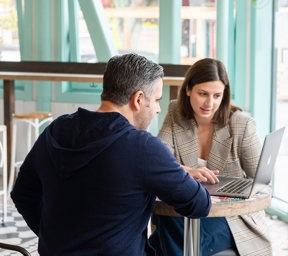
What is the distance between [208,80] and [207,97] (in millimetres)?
84

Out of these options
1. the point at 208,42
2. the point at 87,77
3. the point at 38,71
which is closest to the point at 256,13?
the point at 208,42

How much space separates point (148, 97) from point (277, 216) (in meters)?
3.44

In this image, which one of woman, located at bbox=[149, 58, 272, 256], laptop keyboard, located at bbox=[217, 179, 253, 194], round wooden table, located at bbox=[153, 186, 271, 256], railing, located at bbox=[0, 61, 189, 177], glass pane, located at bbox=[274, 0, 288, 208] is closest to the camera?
round wooden table, located at bbox=[153, 186, 271, 256]

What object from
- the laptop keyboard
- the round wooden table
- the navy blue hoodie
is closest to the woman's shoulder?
the laptop keyboard

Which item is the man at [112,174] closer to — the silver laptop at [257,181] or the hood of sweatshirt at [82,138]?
the hood of sweatshirt at [82,138]

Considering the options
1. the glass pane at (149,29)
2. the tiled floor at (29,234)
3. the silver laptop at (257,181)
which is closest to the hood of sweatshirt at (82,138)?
the silver laptop at (257,181)

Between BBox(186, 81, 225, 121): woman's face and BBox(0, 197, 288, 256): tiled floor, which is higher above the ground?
BBox(186, 81, 225, 121): woman's face

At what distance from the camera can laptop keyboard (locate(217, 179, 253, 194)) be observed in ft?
8.54

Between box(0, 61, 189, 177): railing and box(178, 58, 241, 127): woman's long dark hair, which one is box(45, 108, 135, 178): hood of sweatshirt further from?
box(0, 61, 189, 177): railing

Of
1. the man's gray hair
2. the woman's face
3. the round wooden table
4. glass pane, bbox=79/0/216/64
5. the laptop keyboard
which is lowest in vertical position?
the round wooden table

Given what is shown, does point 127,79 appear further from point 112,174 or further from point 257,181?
point 257,181

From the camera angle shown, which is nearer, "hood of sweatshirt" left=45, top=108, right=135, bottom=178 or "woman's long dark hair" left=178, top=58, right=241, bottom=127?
"hood of sweatshirt" left=45, top=108, right=135, bottom=178

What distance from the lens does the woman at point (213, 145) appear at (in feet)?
9.98

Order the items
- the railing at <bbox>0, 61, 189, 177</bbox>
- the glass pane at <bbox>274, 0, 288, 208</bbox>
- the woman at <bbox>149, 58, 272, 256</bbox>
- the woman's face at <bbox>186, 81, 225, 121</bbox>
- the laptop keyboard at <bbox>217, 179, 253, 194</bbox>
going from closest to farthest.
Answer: the laptop keyboard at <bbox>217, 179, 253, 194</bbox>, the woman at <bbox>149, 58, 272, 256</bbox>, the woman's face at <bbox>186, 81, 225, 121</bbox>, the glass pane at <bbox>274, 0, 288, 208</bbox>, the railing at <bbox>0, 61, 189, 177</bbox>
